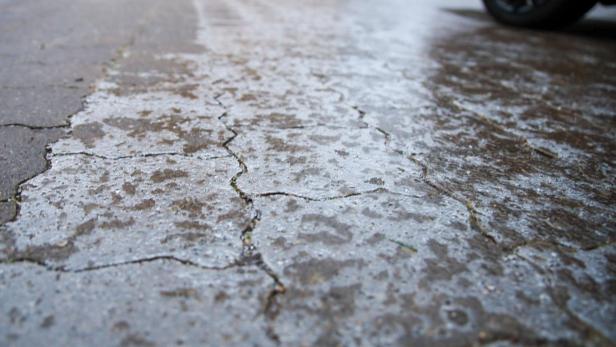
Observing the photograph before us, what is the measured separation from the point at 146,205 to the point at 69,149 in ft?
1.28

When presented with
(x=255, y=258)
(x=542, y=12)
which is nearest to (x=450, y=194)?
(x=255, y=258)

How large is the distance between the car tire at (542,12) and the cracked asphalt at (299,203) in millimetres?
1401

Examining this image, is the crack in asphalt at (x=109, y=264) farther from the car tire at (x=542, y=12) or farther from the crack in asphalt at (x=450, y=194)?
the car tire at (x=542, y=12)

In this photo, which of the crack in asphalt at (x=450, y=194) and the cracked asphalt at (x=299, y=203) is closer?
the cracked asphalt at (x=299, y=203)

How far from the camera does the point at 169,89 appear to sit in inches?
66.5

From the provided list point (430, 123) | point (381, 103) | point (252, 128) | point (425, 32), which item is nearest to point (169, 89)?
point (252, 128)

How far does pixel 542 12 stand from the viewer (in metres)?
3.31

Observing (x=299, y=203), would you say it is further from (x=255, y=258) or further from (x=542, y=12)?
(x=542, y=12)

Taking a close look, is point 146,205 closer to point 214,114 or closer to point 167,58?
point 214,114

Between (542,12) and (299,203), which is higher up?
(542,12)

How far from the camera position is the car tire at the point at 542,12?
3.17m

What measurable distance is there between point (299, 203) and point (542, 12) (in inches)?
127

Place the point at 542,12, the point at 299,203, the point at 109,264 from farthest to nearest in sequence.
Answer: the point at 542,12
the point at 299,203
the point at 109,264

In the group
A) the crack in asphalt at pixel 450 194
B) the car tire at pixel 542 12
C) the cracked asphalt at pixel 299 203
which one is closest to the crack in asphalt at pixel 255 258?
the cracked asphalt at pixel 299 203
